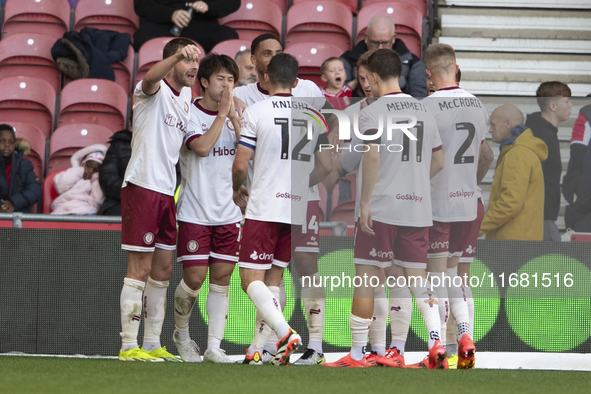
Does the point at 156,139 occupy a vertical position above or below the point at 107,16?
below

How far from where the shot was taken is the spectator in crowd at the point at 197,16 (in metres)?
7.65

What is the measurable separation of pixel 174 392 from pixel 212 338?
5.80 feet

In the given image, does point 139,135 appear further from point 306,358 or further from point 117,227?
point 306,358

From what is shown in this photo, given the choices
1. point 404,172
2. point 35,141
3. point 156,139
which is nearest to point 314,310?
point 404,172

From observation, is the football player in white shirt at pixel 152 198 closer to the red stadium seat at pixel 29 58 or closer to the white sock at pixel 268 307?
the white sock at pixel 268 307

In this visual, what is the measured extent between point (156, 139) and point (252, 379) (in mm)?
1751

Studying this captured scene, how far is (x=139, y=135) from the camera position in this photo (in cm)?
468

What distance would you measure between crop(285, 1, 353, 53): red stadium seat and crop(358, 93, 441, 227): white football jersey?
12.1ft

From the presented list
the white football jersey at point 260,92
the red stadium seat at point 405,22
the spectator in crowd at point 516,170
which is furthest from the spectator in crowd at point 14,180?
the spectator in crowd at point 516,170

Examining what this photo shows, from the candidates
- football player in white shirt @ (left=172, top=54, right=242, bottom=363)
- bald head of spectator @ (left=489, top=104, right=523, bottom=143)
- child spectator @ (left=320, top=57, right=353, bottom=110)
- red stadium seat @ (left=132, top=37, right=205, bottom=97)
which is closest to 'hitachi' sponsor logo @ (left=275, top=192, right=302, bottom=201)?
football player in white shirt @ (left=172, top=54, right=242, bottom=363)

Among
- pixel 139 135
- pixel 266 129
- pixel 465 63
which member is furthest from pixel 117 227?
pixel 465 63

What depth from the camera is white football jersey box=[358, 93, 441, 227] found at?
14.4ft

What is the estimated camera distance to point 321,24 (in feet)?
26.2

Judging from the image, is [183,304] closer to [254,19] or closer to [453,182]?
[453,182]
